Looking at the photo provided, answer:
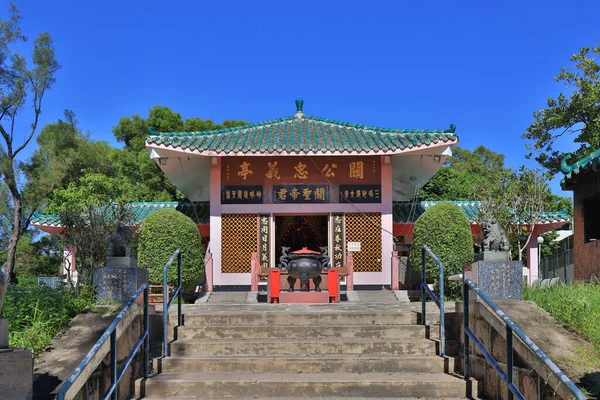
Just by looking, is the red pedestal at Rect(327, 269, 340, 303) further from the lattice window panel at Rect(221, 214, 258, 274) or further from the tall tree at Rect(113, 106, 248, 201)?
the tall tree at Rect(113, 106, 248, 201)

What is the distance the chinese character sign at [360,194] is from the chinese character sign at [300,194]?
0.41 m

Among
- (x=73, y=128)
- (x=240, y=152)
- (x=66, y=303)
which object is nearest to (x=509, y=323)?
(x=66, y=303)

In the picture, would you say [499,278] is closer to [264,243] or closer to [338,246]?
[338,246]

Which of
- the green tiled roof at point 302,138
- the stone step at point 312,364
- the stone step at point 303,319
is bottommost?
the stone step at point 312,364

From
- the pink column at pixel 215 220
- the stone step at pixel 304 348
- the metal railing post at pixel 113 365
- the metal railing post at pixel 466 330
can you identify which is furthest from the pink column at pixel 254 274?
the metal railing post at pixel 113 365

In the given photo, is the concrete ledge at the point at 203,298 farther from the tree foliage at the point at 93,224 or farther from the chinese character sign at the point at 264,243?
the tree foliage at the point at 93,224

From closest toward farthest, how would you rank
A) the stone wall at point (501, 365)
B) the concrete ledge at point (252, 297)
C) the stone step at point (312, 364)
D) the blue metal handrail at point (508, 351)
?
the blue metal handrail at point (508, 351) < the stone wall at point (501, 365) < the stone step at point (312, 364) < the concrete ledge at point (252, 297)

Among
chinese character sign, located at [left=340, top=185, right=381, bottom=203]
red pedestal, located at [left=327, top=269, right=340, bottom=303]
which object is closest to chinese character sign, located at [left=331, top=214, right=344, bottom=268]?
chinese character sign, located at [left=340, top=185, right=381, bottom=203]

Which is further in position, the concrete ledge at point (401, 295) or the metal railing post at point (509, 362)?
the concrete ledge at point (401, 295)

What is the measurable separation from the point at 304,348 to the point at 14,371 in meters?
3.39

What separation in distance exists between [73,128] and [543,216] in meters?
20.4

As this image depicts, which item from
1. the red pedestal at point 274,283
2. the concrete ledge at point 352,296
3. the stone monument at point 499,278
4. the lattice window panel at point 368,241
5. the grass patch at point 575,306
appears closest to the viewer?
the grass patch at point 575,306

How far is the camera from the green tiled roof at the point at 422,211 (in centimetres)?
1733

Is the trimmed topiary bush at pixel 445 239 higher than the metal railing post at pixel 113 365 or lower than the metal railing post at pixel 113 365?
higher
